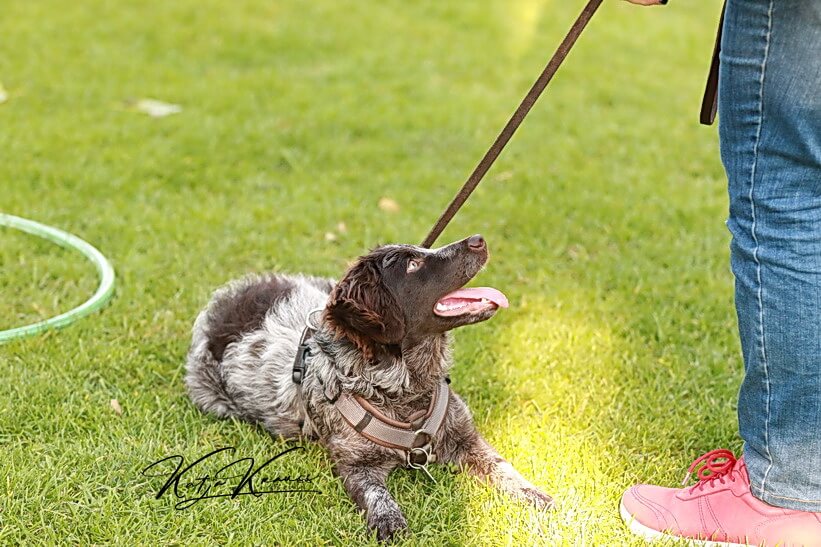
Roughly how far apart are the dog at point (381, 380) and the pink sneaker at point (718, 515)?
1.13 ft

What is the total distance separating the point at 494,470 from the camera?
11.2ft

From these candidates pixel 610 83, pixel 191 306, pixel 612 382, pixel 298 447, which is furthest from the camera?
pixel 610 83

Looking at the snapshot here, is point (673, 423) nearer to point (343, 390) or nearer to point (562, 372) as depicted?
point (562, 372)

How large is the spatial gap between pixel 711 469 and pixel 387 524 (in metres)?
1.18

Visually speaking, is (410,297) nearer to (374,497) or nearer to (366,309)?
(366,309)

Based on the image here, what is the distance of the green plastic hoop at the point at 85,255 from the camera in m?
4.30

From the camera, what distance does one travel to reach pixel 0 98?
24.7ft

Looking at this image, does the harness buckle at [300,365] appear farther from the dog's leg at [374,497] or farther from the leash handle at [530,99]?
the leash handle at [530,99]

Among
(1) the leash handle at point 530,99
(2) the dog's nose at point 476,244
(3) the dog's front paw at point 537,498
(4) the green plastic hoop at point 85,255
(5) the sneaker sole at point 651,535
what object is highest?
(1) the leash handle at point 530,99

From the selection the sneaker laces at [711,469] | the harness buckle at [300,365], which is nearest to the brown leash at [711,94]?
the sneaker laces at [711,469]

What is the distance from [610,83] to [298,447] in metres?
6.20

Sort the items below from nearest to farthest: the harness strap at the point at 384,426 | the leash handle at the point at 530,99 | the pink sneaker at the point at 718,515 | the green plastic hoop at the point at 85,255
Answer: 1. the pink sneaker at the point at 718,515
2. the leash handle at the point at 530,99
3. the harness strap at the point at 384,426
4. the green plastic hoop at the point at 85,255

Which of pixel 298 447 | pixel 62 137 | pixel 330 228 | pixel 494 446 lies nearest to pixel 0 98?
pixel 62 137

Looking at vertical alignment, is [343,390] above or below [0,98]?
above
